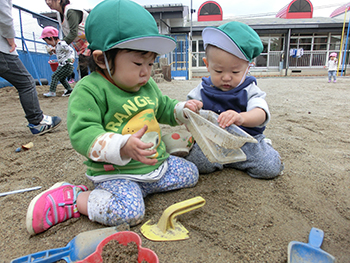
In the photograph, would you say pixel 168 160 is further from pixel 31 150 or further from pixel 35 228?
pixel 31 150

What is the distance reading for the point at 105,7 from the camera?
1166 mm

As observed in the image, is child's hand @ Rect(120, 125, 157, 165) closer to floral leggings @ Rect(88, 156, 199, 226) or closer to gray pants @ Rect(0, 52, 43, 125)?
floral leggings @ Rect(88, 156, 199, 226)

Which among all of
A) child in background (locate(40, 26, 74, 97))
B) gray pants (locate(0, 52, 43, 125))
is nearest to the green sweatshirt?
gray pants (locate(0, 52, 43, 125))

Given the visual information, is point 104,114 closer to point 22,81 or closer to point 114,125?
point 114,125

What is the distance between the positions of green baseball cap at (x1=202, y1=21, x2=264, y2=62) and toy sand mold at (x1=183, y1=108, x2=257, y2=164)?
1.38ft

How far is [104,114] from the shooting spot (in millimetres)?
1283

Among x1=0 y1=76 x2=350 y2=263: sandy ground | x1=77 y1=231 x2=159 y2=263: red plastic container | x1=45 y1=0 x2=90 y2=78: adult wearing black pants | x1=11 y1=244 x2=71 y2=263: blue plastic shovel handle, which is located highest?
x1=45 y1=0 x2=90 y2=78: adult wearing black pants

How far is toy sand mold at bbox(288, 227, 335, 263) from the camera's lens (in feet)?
2.97

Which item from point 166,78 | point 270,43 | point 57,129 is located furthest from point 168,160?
point 270,43

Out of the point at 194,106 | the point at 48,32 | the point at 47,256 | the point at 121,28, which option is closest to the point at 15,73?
the point at 121,28

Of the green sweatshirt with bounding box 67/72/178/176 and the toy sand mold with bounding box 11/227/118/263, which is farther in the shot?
the green sweatshirt with bounding box 67/72/178/176

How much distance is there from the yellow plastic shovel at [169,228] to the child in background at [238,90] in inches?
22.0

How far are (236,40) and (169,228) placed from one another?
3.69 ft

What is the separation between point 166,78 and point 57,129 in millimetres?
7454
